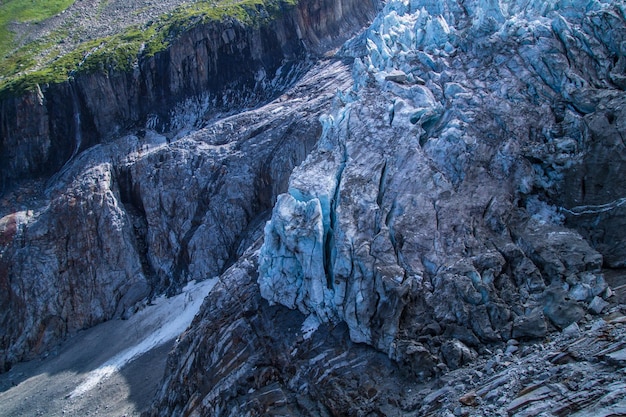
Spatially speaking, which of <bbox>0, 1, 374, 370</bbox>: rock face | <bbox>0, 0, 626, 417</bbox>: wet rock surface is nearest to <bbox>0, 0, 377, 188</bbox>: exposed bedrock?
<bbox>0, 1, 374, 370</bbox>: rock face

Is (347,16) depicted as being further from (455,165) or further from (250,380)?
(250,380)

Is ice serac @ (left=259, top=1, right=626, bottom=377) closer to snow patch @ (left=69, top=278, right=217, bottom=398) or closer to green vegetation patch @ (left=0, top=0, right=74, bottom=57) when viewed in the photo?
snow patch @ (left=69, top=278, right=217, bottom=398)

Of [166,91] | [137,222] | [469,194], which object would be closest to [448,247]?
[469,194]

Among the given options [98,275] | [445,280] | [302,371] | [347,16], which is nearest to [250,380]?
[302,371]

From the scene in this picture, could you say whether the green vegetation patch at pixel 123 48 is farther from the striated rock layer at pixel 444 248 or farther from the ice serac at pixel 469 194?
the striated rock layer at pixel 444 248

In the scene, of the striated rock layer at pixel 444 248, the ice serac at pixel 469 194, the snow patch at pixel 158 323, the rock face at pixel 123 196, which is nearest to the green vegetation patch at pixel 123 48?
the rock face at pixel 123 196
